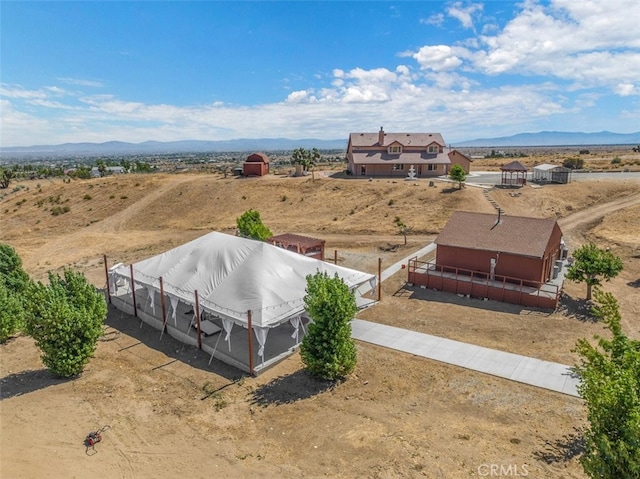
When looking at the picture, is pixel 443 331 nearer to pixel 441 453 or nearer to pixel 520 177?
pixel 441 453

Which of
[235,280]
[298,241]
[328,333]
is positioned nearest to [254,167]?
[298,241]

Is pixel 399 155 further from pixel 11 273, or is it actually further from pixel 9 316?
pixel 9 316

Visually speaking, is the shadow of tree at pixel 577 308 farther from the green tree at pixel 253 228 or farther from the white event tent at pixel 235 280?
the green tree at pixel 253 228

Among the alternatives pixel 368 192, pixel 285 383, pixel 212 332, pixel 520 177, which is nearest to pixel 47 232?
pixel 368 192

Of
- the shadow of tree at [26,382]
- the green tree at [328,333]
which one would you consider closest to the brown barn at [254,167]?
the shadow of tree at [26,382]

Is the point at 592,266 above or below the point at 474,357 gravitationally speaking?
above

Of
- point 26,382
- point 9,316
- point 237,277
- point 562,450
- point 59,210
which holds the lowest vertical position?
point 26,382

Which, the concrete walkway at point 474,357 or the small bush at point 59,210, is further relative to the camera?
the small bush at point 59,210

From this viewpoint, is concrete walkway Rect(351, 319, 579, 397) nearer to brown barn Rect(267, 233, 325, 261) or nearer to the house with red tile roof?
brown barn Rect(267, 233, 325, 261)
